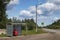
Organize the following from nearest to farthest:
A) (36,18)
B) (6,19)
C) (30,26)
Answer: (36,18) < (30,26) < (6,19)

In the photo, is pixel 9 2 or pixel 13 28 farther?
pixel 9 2

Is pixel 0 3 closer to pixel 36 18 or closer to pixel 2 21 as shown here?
pixel 2 21

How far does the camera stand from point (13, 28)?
136ft

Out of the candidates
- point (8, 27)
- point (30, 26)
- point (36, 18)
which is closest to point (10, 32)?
point (8, 27)

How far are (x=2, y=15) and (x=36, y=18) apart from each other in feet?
80.6

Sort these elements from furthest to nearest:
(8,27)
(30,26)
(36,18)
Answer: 1. (30,26)
2. (36,18)
3. (8,27)

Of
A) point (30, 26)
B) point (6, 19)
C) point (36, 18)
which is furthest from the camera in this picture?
point (6, 19)

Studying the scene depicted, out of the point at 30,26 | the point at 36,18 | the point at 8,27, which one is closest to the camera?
the point at 8,27

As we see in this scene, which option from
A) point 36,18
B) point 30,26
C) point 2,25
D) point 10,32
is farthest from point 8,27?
point 2,25

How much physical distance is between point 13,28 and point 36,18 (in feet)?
58.3

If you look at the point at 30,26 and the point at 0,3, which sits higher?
the point at 0,3

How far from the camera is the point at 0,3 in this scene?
7875 centimetres

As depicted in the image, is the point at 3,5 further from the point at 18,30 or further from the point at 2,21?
the point at 18,30

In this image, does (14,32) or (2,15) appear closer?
(14,32)
